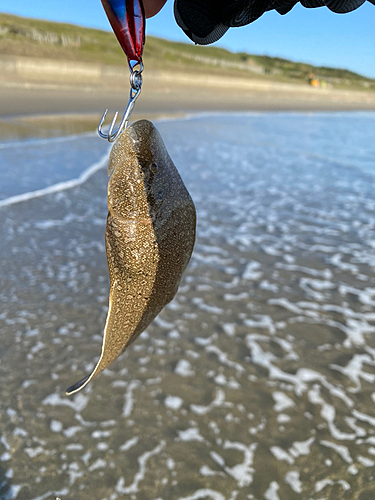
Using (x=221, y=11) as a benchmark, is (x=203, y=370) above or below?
below

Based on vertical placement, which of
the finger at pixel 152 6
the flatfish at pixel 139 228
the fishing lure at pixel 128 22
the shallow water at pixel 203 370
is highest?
the finger at pixel 152 6

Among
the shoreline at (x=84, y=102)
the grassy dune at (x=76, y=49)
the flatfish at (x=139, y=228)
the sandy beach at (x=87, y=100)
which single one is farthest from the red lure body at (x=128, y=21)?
the grassy dune at (x=76, y=49)

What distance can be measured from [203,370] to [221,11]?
1.98m

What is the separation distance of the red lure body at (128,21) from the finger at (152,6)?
0.27 metres

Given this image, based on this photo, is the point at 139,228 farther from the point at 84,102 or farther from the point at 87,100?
the point at 87,100

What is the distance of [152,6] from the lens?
1569mm

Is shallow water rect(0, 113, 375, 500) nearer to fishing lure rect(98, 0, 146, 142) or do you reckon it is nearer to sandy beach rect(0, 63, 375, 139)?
fishing lure rect(98, 0, 146, 142)

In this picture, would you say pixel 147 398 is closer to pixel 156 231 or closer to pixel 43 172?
pixel 156 231

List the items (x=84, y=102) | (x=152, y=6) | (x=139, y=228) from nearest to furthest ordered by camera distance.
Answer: (x=139, y=228) → (x=152, y=6) → (x=84, y=102)

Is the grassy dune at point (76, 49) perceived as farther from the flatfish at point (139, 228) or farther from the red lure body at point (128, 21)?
the flatfish at point (139, 228)

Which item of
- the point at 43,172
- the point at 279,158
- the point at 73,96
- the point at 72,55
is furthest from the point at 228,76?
the point at 43,172

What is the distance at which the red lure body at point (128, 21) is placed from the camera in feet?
4.17

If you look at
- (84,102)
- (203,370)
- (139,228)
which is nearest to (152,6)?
(139,228)

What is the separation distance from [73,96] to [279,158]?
1677 centimetres
